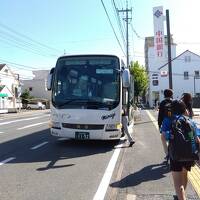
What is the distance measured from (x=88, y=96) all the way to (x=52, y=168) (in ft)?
13.6

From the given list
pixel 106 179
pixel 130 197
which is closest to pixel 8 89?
pixel 106 179

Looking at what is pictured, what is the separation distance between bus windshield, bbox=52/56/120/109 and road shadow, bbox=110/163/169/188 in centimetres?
384

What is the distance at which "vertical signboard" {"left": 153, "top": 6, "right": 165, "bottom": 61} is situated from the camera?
102ft

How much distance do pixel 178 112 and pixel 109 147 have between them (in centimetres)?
790

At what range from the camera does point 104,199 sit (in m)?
6.88

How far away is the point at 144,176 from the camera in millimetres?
8766

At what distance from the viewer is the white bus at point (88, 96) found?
43.2 ft

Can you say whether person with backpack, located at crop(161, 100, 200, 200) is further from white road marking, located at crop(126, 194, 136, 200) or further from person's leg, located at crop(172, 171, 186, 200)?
white road marking, located at crop(126, 194, 136, 200)

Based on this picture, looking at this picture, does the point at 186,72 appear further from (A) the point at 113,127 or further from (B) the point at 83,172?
(B) the point at 83,172

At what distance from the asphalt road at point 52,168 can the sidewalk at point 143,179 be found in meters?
0.44

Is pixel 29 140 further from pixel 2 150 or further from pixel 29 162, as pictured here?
pixel 29 162

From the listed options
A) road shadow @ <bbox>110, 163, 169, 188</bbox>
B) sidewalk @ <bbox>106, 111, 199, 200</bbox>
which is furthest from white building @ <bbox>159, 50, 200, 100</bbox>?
road shadow @ <bbox>110, 163, 169, 188</bbox>

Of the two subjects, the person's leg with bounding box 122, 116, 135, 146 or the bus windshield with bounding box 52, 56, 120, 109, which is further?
the person's leg with bounding box 122, 116, 135, 146

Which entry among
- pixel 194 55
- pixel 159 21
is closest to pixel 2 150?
pixel 159 21
